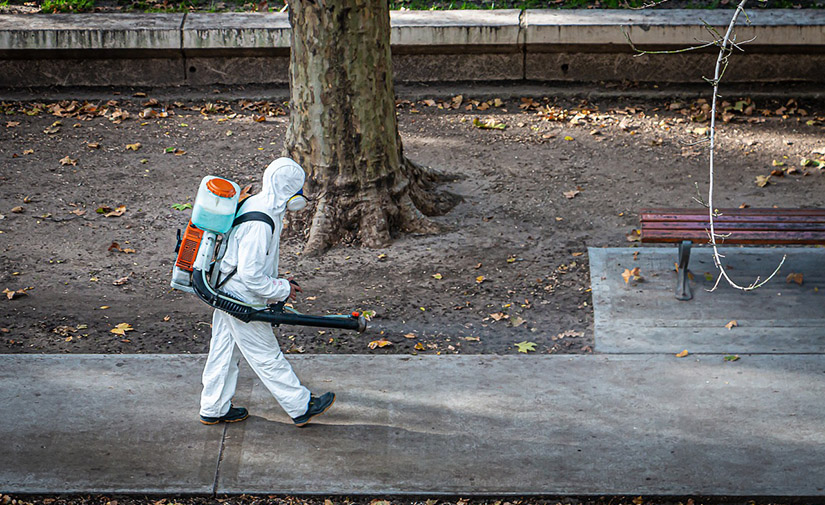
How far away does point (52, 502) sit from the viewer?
15.4ft

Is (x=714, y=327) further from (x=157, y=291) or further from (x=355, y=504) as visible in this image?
(x=157, y=291)

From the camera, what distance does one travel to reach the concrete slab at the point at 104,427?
15.8 ft

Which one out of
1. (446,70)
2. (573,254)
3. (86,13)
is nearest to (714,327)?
(573,254)

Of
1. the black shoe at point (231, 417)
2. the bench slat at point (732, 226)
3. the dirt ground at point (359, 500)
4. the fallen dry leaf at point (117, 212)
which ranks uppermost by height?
the bench slat at point (732, 226)

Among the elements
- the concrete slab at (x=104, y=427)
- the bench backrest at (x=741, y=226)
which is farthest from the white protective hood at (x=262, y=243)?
the bench backrest at (x=741, y=226)

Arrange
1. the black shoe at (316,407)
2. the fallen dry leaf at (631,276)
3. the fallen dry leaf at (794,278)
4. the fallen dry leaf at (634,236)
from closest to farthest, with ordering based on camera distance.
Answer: the black shoe at (316,407), the fallen dry leaf at (794,278), the fallen dry leaf at (631,276), the fallen dry leaf at (634,236)

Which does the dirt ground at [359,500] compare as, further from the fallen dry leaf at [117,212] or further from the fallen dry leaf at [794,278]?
the fallen dry leaf at [117,212]

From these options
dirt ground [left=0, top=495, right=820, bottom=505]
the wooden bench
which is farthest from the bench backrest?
dirt ground [left=0, top=495, right=820, bottom=505]

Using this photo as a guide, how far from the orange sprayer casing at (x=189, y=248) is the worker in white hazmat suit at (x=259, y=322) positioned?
0.16m

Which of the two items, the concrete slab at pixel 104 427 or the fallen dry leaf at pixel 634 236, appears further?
the fallen dry leaf at pixel 634 236

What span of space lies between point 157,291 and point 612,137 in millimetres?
5372

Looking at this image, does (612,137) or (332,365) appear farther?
(612,137)

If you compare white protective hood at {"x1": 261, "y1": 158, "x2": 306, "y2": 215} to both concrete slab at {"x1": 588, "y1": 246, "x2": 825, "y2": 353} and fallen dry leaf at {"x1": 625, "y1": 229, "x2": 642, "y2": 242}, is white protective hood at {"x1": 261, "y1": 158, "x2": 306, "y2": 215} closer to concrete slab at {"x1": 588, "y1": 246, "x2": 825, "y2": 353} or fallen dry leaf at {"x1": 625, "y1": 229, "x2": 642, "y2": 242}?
concrete slab at {"x1": 588, "y1": 246, "x2": 825, "y2": 353}

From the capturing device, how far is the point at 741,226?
21.4 ft
